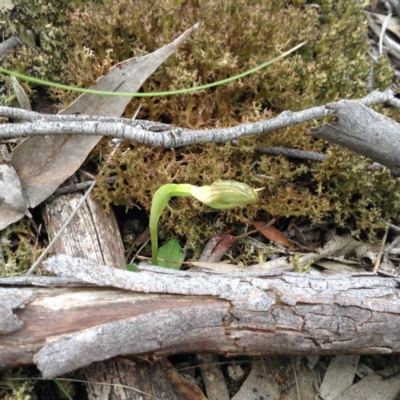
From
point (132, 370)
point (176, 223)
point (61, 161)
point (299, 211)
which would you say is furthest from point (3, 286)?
point (299, 211)

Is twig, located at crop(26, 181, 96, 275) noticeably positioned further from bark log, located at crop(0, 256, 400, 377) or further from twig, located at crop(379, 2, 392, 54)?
twig, located at crop(379, 2, 392, 54)

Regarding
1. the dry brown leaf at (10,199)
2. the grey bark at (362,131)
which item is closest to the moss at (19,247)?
the dry brown leaf at (10,199)

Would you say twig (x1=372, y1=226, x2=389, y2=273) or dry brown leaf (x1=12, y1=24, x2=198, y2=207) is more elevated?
dry brown leaf (x1=12, y1=24, x2=198, y2=207)

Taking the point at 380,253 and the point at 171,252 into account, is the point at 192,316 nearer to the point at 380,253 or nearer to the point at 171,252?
the point at 171,252

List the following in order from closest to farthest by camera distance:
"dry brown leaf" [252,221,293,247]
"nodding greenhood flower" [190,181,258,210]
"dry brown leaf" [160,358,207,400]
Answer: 1. "nodding greenhood flower" [190,181,258,210]
2. "dry brown leaf" [160,358,207,400]
3. "dry brown leaf" [252,221,293,247]

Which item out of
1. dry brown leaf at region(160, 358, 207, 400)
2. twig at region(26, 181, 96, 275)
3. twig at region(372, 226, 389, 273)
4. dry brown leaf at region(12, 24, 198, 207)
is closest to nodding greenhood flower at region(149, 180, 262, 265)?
twig at region(26, 181, 96, 275)

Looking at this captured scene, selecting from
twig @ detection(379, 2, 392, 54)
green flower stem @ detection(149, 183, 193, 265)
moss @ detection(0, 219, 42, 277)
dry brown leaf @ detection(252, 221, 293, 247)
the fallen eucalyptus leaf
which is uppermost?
the fallen eucalyptus leaf

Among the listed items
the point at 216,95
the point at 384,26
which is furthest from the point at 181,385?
the point at 384,26
